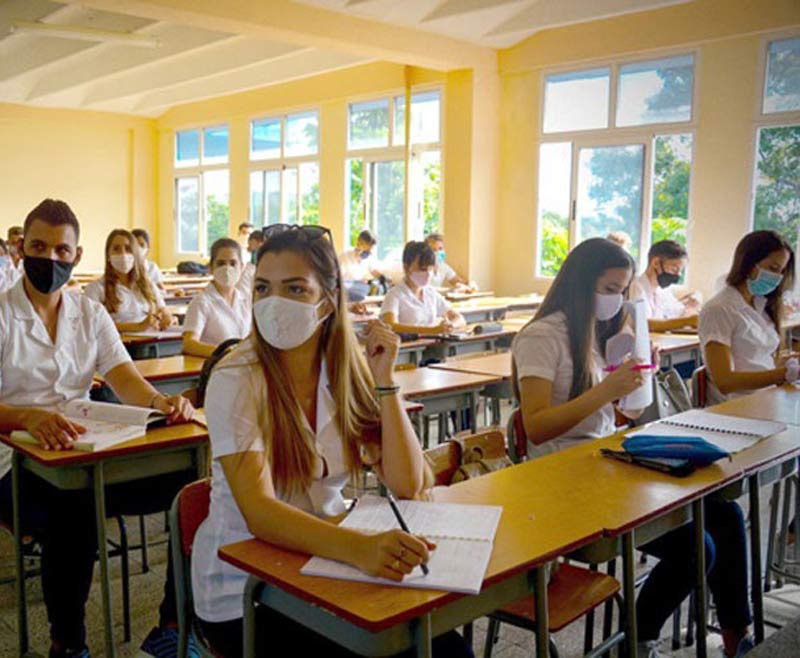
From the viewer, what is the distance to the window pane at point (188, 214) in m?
15.3

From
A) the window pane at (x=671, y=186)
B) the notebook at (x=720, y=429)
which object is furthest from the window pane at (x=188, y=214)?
the notebook at (x=720, y=429)

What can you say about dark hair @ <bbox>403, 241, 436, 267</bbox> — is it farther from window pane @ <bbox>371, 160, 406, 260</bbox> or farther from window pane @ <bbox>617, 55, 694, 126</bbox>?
window pane @ <bbox>371, 160, 406, 260</bbox>

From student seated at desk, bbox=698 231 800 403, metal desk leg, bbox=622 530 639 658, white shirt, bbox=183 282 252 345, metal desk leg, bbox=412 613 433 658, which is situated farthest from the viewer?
white shirt, bbox=183 282 252 345

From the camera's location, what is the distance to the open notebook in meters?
1.35

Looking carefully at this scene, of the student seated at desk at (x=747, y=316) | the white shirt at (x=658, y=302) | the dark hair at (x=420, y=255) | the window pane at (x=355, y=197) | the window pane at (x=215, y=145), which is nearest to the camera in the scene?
the student seated at desk at (x=747, y=316)

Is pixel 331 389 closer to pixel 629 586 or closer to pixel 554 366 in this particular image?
pixel 629 586

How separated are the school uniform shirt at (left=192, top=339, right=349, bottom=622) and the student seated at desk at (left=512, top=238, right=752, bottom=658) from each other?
90 cm

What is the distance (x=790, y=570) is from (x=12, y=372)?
2.84 metres

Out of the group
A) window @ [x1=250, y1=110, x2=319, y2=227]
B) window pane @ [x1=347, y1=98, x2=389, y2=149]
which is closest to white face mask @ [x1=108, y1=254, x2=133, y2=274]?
window pane @ [x1=347, y1=98, x2=389, y2=149]

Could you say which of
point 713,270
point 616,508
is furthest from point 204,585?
point 713,270

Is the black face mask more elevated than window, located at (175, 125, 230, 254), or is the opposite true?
window, located at (175, 125, 230, 254)

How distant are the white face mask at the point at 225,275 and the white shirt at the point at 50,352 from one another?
164 cm

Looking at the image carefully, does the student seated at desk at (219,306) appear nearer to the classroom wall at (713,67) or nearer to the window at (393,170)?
the classroom wall at (713,67)

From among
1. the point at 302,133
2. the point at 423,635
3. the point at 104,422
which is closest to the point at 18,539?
the point at 104,422
